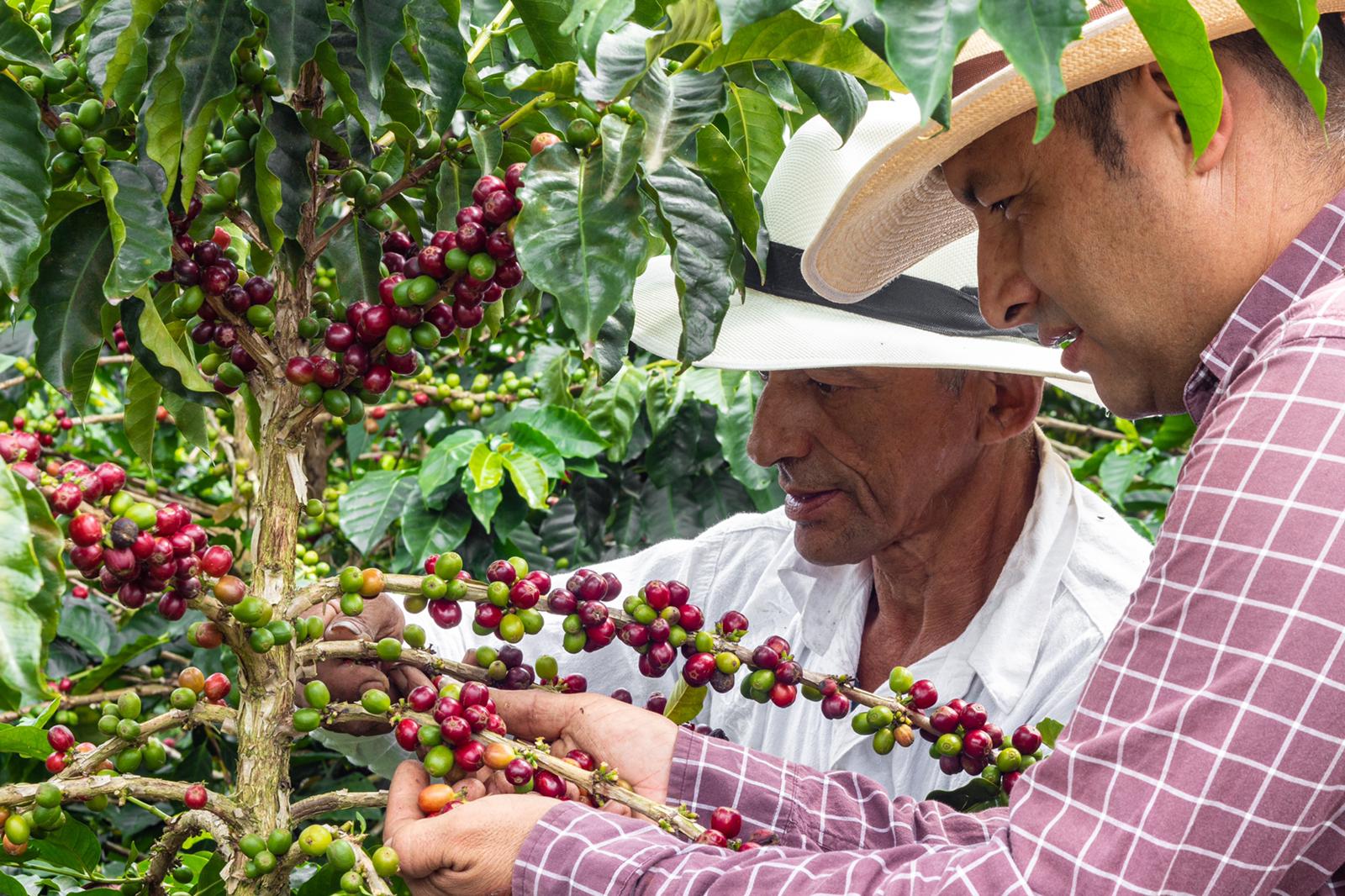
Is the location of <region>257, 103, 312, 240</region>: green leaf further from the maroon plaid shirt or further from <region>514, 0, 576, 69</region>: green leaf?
the maroon plaid shirt

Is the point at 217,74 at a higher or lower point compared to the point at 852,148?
higher

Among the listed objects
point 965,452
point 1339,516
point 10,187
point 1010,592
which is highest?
point 10,187

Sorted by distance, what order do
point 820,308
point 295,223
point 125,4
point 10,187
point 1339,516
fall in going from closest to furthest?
1. point 1339,516
2. point 10,187
3. point 125,4
4. point 295,223
5. point 820,308

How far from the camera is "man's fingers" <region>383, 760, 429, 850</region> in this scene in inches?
52.8

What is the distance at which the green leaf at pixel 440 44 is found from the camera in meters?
1.28

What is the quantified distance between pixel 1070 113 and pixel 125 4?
3.14 feet

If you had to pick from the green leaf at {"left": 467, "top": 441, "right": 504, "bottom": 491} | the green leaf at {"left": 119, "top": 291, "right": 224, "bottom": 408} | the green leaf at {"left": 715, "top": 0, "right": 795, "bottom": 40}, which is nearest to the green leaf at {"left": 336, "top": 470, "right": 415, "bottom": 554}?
the green leaf at {"left": 467, "top": 441, "right": 504, "bottom": 491}

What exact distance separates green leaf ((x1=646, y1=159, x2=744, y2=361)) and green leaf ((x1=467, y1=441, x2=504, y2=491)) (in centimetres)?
132

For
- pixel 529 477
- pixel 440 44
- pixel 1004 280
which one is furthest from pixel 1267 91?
pixel 529 477

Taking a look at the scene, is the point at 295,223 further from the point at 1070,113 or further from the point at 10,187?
the point at 1070,113

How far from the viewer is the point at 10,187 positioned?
1.14 m

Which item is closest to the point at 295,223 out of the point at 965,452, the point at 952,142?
the point at 952,142

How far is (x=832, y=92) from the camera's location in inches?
48.4

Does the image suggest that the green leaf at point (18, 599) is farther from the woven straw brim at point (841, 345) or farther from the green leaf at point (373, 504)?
the green leaf at point (373, 504)
